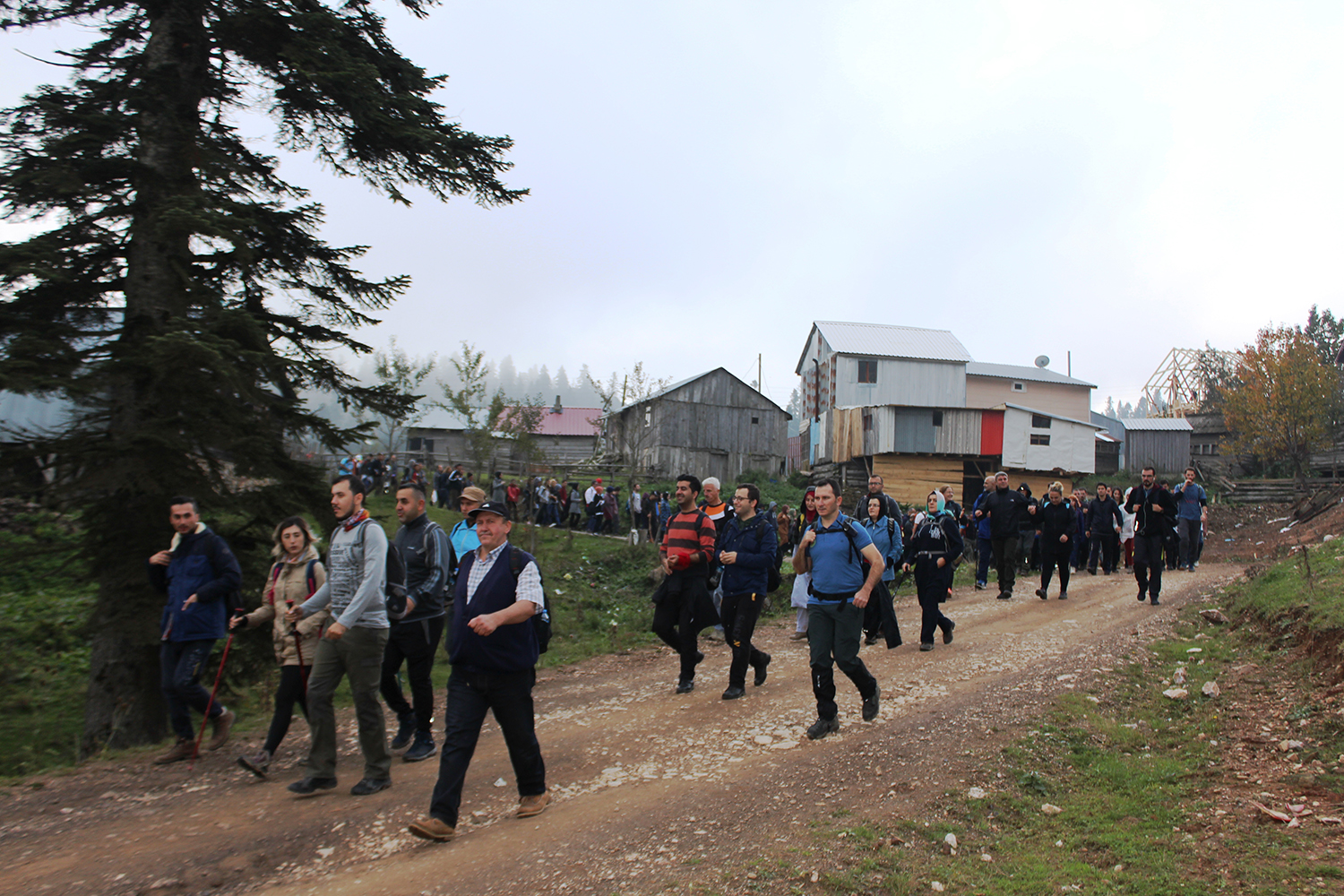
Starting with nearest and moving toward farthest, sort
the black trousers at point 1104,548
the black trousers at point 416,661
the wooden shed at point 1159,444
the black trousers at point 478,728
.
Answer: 1. the black trousers at point 478,728
2. the black trousers at point 416,661
3. the black trousers at point 1104,548
4. the wooden shed at point 1159,444

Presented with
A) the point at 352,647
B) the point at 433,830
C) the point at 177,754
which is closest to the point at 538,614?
the point at 433,830

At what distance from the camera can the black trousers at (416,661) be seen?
609cm

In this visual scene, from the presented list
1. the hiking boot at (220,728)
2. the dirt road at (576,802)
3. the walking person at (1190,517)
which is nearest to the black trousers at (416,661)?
the dirt road at (576,802)

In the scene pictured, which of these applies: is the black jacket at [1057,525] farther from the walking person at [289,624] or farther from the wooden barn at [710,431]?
the wooden barn at [710,431]

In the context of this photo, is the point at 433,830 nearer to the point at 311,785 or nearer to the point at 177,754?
the point at 311,785

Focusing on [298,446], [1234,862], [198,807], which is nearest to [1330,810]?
[1234,862]

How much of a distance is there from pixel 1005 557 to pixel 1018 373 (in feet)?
127

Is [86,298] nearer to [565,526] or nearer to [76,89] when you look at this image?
[76,89]

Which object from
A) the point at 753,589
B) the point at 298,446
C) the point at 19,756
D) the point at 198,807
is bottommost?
the point at 19,756

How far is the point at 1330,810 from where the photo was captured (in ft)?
14.4

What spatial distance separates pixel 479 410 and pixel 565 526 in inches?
196

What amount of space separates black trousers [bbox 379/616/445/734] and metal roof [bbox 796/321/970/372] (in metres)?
38.4

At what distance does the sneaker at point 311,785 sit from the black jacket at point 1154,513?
475 inches

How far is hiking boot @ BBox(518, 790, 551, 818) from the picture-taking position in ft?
16.1
